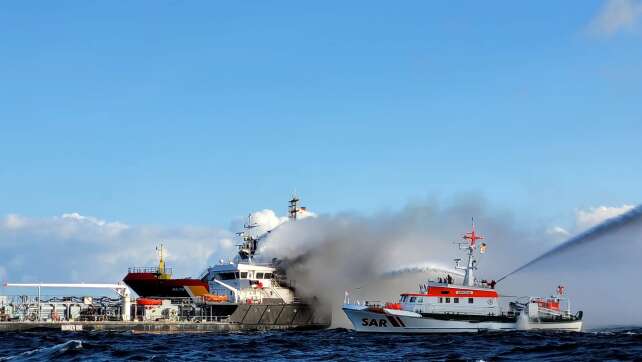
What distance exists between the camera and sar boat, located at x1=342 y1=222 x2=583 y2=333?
7044cm

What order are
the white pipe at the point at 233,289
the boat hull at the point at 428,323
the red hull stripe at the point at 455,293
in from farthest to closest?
1. the white pipe at the point at 233,289
2. the red hull stripe at the point at 455,293
3. the boat hull at the point at 428,323

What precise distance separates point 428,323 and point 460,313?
3160mm

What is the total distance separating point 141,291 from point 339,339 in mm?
39936

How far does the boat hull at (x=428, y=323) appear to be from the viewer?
70.4 metres

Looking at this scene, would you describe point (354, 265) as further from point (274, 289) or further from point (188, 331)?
point (188, 331)

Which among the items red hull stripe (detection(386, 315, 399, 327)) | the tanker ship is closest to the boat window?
the tanker ship

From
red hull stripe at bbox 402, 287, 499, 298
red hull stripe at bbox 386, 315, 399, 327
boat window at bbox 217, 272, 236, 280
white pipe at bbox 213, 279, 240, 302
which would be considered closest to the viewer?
red hull stripe at bbox 386, 315, 399, 327

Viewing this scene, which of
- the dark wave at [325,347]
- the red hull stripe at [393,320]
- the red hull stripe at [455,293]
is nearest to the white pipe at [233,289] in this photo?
the dark wave at [325,347]

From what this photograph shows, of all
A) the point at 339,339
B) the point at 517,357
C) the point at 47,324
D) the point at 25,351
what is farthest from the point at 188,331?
the point at 517,357

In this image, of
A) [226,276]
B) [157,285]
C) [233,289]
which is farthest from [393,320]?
[157,285]

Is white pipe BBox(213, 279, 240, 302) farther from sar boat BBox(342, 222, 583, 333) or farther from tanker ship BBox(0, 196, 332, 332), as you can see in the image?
sar boat BBox(342, 222, 583, 333)

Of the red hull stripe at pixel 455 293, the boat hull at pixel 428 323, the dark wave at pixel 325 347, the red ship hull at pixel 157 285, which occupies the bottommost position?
the dark wave at pixel 325 347

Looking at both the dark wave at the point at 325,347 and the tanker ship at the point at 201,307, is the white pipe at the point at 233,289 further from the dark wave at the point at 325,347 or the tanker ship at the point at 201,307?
the dark wave at the point at 325,347

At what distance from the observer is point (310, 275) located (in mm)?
90000
